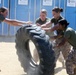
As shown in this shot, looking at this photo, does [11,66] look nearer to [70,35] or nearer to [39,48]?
[70,35]

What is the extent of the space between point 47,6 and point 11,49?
4832mm

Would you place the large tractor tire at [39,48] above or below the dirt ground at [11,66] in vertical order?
above

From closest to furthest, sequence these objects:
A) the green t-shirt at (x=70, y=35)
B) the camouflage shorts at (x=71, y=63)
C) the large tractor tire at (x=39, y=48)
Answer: the large tractor tire at (x=39, y=48) → the green t-shirt at (x=70, y=35) → the camouflage shorts at (x=71, y=63)

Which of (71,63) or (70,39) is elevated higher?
(70,39)

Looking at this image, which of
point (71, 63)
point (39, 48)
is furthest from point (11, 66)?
point (39, 48)

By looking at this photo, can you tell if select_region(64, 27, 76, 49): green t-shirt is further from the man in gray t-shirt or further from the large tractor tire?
the large tractor tire

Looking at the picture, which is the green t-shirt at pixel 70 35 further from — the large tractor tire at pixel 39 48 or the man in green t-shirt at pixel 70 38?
the large tractor tire at pixel 39 48

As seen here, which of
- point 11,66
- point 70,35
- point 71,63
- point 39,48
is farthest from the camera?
point 11,66

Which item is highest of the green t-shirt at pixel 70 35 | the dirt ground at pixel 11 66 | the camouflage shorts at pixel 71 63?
the green t-shirt at pixel 70 35

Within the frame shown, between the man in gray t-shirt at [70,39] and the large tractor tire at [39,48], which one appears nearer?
the large tractor tire at [39,48]

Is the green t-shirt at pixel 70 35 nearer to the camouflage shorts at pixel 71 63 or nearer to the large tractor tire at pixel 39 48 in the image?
the camouflage shorts at pixel 71 63

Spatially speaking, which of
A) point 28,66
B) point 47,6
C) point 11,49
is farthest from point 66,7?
point 28,66

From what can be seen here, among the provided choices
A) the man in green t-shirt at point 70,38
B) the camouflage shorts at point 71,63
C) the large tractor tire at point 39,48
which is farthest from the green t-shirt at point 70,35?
the large tractor tire at point 39,48

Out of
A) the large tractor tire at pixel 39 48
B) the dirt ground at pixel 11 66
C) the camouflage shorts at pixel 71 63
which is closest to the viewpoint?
the large tractor tire at pixel 39 48
